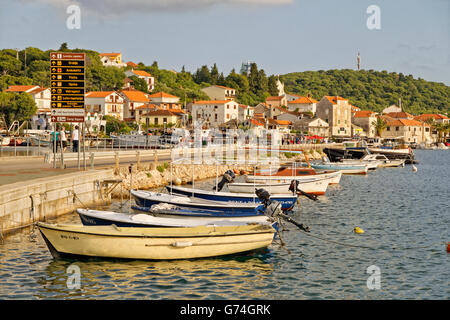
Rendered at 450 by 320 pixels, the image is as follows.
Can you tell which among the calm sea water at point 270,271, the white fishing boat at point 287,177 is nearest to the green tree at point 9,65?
the white fishing boat at point 287,177

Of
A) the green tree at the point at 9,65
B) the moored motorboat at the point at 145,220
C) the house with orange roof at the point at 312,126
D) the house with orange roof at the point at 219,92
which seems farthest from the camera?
the house with orange roof at the point at 219,92

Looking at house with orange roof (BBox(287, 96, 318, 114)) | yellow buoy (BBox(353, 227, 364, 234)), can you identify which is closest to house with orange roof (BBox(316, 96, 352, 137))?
house with orange roof (BBox(287, 96, 318, 114))

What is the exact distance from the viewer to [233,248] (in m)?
18.3

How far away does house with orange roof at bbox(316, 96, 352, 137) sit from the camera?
5950 inches

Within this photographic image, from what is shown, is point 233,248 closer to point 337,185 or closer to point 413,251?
point 413,251

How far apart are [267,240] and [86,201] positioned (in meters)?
11.7

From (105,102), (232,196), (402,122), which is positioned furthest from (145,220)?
(402,122)

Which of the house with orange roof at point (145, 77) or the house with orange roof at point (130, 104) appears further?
the house with orange roof at point (145, 77)

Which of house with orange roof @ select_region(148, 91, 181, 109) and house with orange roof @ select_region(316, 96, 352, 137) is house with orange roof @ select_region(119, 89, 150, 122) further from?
house with orange roof @ select_region(316, 96, 352, 137)

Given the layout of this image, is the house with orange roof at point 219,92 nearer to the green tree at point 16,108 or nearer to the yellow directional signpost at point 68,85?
the green tree at point 16,108

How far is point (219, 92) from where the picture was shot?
180250mm

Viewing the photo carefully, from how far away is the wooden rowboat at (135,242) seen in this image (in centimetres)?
1723

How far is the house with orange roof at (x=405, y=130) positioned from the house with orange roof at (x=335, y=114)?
23.1m

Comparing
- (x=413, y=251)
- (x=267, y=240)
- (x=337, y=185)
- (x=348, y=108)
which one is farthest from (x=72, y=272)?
(x=348, y=108)
